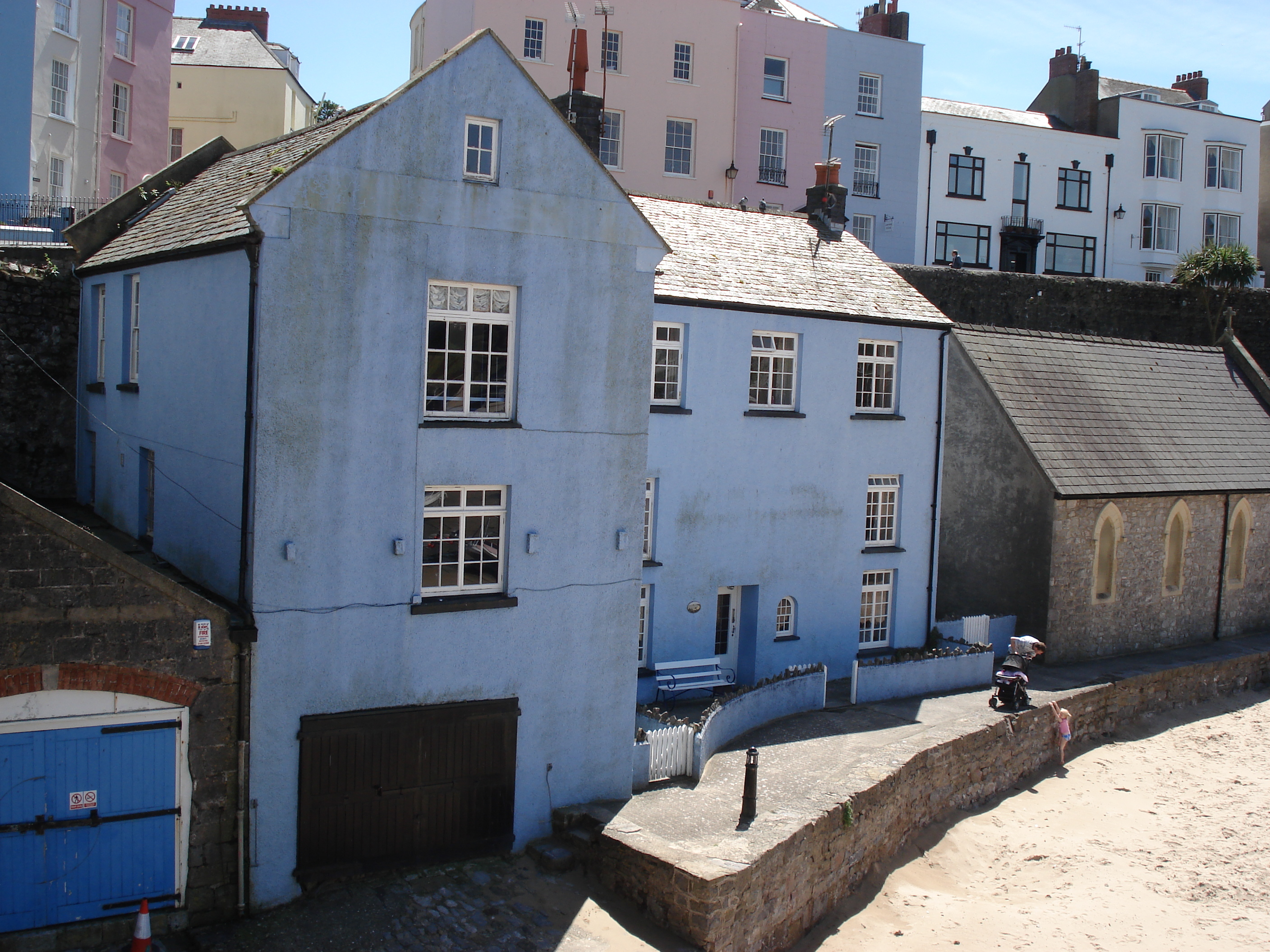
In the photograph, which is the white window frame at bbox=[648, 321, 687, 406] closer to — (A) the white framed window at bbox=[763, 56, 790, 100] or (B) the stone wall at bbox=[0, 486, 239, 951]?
(B) the stone wall at bbox=[0, 486, 239, 951]

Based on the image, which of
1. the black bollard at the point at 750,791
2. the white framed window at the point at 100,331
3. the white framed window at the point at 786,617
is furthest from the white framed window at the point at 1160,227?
the white framed window at the point at 100,331

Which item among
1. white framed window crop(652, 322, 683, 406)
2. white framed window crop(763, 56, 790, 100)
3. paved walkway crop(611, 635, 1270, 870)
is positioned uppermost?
white framed window crop(763, 56, 790, 100)

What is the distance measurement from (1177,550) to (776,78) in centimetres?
2264

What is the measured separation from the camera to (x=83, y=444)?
1939 centimetres

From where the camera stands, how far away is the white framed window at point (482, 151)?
42.6 ft

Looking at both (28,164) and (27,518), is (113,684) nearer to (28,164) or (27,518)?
(27,518)

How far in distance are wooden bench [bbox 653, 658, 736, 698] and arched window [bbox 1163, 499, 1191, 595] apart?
494 inches

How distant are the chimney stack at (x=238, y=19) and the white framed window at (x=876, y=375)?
37.3 m

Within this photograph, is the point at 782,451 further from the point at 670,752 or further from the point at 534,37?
the point at 534,37

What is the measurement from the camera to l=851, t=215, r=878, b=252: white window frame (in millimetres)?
41094

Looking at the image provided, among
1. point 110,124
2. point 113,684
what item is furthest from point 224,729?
point 110,124

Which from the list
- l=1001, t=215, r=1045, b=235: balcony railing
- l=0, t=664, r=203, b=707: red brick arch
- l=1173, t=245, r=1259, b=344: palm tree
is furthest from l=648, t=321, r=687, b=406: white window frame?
l=1001, t=215, r=1045, b=235: balcony railing

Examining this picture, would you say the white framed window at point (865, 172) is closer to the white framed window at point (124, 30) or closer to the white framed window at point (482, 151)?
the white framed window at point (124, 30)

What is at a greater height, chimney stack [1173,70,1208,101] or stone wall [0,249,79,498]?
chimney stack [1173,70,1208,101]
